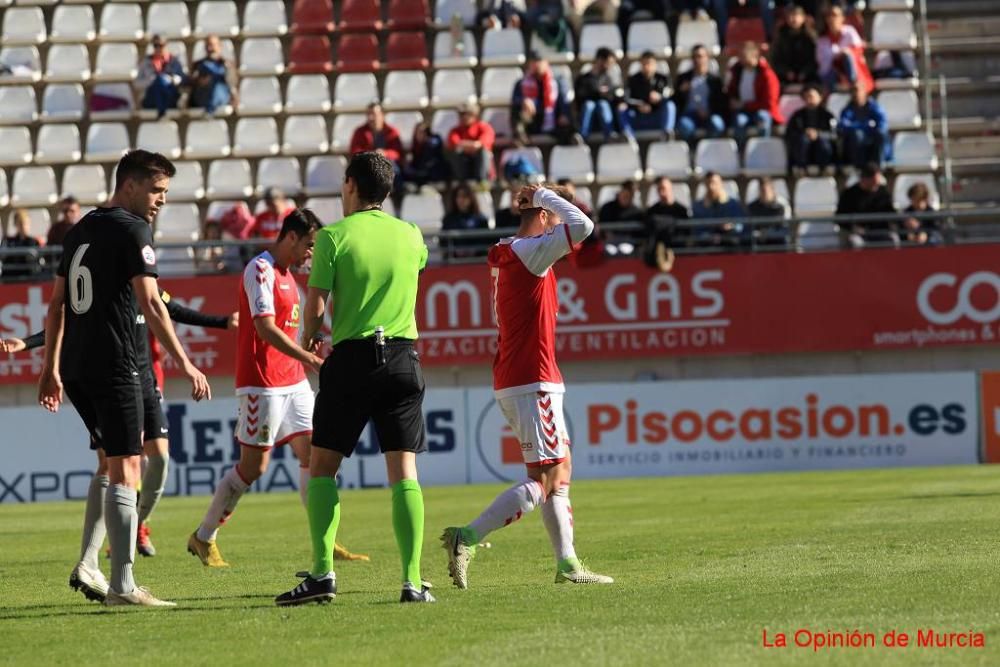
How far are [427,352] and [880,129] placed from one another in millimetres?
7408

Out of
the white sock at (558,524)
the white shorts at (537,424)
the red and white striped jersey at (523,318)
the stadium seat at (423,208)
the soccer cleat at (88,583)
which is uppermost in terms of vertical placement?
the stadium seat at (423,208)

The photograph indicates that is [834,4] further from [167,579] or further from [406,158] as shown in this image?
[167,579]

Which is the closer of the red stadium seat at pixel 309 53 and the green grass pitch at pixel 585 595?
the green grass pitch at pixel 585 595

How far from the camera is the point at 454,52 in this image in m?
29.1

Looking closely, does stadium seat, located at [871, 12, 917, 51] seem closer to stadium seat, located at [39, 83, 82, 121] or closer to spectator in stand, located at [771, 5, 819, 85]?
spectator in stand, located at [771, 5, 819, 85]

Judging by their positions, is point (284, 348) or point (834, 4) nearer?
point (284, 348)

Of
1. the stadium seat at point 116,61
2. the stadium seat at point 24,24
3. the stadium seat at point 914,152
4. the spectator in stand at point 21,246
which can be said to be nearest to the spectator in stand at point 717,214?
the stadium seat at point 914,152

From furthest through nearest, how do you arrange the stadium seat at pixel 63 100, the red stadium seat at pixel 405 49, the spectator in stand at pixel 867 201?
the red stadium seat at pixel 405 49 → the stadium seat at pixel 63 100 → the spectator in stand at pixel 867 201

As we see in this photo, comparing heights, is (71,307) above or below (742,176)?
below

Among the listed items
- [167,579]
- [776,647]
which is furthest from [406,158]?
[776,647]

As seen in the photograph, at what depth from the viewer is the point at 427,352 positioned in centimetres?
2378

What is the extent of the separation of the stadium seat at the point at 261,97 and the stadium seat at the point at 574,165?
5.43m

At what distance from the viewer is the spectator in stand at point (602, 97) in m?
25.8

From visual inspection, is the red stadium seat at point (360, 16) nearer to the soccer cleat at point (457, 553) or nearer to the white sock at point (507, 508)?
the white sock at point (507, 508)
